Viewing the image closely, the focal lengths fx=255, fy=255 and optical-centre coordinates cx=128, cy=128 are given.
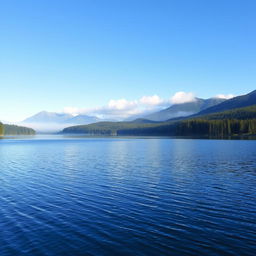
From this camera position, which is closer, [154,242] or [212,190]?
[154,242]

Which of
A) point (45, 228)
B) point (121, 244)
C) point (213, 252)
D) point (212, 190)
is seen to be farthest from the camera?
point (212, 190)

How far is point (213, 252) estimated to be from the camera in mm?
15359

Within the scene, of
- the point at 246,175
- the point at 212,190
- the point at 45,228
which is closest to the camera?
the point at 45,228

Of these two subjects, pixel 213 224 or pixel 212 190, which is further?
pixel 212 190

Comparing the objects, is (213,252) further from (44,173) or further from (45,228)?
(44,173)

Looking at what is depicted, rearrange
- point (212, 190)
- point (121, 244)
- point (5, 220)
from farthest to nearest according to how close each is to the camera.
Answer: point (212, 190)
point (5, 220)
point (121, 244)

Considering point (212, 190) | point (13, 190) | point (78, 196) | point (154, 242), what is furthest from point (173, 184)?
point (13, 190)

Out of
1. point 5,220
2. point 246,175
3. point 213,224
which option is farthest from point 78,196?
point 246,175

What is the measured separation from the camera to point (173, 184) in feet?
113

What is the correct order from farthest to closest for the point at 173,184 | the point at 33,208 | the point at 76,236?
the point at 173,184 → the point at 33,208 → the point at 76,236

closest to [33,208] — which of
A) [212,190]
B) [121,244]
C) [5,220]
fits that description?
[5,220]

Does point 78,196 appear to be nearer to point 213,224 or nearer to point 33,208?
point 33,208

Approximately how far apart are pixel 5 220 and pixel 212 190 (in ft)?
74.3

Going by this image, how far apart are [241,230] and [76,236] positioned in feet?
39.1
